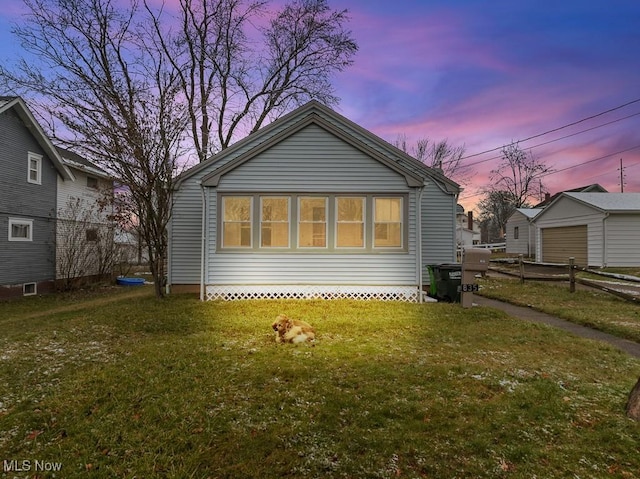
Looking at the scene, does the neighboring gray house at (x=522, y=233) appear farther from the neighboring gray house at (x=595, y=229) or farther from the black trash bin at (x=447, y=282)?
the black trash bin at (x=447, y=282)

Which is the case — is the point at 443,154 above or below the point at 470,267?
above

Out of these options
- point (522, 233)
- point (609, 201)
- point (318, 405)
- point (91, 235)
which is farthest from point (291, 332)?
point (522, 233)

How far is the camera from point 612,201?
19.6 m

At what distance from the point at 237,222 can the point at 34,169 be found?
10.4 metres

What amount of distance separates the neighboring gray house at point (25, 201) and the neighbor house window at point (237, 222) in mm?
9006

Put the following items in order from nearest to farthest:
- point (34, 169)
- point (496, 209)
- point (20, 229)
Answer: point (20, 229) < point (34, 169) < point (496, 209)

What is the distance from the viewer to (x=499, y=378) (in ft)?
15.0

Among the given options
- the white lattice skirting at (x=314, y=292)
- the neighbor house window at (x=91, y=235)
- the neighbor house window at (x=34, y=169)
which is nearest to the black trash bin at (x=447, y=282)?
the white lattice skirting at (x=314, y=292)

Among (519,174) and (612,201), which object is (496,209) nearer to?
(519,174)

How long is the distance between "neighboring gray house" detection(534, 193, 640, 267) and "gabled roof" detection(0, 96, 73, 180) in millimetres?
26268

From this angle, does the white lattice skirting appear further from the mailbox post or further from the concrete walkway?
the concrete walkway

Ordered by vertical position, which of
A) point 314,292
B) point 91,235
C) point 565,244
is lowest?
point 314,292

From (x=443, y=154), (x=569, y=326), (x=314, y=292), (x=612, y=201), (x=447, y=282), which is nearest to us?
(x=569, y=326)

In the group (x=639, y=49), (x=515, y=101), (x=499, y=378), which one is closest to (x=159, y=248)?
(x=499, y=378)
